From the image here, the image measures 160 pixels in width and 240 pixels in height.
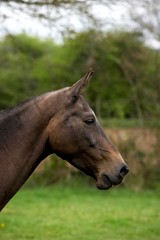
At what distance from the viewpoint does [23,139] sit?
189 inches

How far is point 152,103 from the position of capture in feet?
58.1

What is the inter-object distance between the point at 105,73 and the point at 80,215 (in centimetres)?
920

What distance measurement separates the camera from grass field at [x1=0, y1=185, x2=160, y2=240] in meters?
10.1

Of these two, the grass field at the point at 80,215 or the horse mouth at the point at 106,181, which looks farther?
the grass field at the point at 80,215

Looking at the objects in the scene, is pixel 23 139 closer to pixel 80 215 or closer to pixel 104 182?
pixel 104 182

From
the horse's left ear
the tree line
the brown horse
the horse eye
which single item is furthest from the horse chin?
the tree line

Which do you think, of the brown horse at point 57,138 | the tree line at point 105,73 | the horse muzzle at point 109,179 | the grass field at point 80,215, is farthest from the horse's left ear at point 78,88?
the tree line at point 105,73

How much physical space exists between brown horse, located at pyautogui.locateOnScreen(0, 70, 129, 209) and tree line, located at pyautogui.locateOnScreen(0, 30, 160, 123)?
10.2 metres

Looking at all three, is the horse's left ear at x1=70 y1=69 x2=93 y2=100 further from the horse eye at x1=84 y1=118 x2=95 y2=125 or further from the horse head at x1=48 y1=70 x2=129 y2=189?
the horse eye at x1=84 y1=118 x2=95 y2=125

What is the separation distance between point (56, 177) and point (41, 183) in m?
0.46

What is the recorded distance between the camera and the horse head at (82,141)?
478 cm

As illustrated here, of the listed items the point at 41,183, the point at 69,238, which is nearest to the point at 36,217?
the point at 69,238

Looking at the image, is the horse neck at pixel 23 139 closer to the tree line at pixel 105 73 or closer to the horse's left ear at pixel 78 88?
the horse's left ear at pixel 78 88

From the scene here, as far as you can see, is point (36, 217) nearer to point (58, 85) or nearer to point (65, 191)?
point (65, 191)
